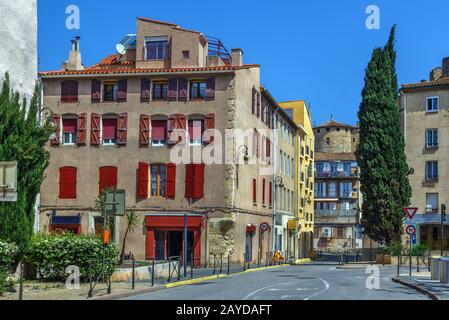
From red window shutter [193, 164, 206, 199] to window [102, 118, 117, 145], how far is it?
525 centimetres

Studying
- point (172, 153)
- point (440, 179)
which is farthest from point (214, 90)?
point (440, 179)

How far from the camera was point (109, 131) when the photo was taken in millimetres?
39500

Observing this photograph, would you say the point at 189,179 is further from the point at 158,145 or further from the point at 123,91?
the point at 123,91

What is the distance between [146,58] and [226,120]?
21.1ft

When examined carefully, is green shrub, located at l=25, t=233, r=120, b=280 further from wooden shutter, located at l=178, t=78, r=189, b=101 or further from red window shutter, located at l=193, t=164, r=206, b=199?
wooden shutter, located at l=178, t=78, r=189, b=101

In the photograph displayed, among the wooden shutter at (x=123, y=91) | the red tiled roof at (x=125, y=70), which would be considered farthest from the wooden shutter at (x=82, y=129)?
the red tiled roof at (x=125, y=70)

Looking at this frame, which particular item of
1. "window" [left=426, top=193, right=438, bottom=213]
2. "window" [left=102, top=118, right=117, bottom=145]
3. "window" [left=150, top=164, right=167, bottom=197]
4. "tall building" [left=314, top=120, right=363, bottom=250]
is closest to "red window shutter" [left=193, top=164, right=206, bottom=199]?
"window" [left=150, top=164, right=167, bottom=197]

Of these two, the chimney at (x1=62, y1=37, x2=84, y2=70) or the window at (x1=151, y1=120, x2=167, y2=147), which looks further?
the chimney at (x1=62, y1=37, x2=84, y2=70)

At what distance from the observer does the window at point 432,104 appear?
175ft

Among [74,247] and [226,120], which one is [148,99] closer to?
[226,120]

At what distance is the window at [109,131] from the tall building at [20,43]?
626 inches

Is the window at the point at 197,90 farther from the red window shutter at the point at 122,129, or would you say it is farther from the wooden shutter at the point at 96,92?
the wooden shutter at the point at 96,92

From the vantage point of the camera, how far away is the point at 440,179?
5253 cm

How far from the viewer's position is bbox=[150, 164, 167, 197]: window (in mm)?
38688
